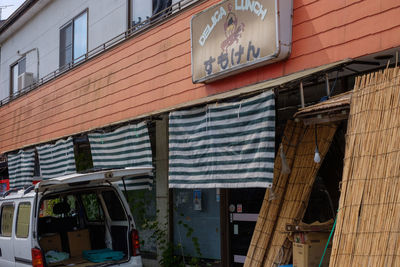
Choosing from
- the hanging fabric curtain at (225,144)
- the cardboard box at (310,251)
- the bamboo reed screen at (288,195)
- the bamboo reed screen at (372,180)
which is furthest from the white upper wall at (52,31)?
the bamboo reed screen at (372,180)

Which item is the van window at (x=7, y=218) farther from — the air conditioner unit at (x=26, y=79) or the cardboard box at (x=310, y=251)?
the air conditioner unit at (x=26, y=79)

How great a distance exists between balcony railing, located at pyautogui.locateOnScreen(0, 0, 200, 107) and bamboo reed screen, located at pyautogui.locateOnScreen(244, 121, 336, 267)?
3.63 m

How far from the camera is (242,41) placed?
792cm

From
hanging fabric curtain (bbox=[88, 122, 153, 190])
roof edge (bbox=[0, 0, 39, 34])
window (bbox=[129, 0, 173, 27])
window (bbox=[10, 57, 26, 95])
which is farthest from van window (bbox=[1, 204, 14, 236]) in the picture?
window (bbox=[10, 57, 26, 95])

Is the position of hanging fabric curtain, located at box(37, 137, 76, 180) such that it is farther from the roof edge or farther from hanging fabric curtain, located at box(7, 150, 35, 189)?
the roof edge

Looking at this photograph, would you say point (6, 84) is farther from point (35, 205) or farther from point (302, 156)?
point (302, 156)

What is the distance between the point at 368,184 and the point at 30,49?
1489 centimetres

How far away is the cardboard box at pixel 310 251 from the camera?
627cm

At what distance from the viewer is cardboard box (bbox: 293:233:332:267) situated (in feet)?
20.6

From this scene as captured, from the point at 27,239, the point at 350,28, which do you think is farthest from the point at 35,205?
the point at 350,28

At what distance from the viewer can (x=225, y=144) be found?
7309 millimetres

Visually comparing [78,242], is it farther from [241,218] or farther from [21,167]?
[21,167]

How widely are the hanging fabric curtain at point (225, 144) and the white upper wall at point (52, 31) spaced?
482 centimetres

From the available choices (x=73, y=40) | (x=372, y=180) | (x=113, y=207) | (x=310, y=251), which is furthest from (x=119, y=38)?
(x=372, y=180)
